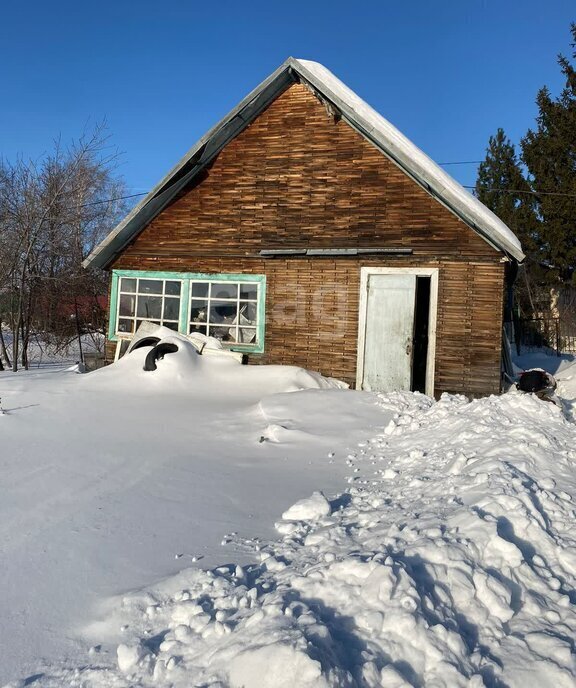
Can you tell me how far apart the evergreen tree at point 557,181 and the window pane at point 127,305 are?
21.7m

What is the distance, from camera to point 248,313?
11.1 metres

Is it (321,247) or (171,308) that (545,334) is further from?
(171,308)

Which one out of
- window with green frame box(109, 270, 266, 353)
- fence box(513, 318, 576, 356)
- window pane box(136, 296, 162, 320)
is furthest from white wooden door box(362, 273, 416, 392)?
fence box(513, 318, 576, 356)

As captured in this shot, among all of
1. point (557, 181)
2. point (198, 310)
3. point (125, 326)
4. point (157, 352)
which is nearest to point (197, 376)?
point (157, 352)

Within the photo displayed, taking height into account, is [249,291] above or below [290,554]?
above

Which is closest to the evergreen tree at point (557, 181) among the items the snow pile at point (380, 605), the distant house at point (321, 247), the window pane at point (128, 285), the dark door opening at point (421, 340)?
the dark door opening at point (421, 340)

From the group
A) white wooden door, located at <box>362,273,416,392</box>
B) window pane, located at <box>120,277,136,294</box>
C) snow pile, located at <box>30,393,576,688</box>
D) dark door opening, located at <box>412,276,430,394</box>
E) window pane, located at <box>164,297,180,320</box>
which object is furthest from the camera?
window pane, located at <box>120,277,136,294</box>

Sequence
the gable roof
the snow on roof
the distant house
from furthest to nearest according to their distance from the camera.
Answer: the distant house → the gable roof → the snow on roof

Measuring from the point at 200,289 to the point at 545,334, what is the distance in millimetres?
18345

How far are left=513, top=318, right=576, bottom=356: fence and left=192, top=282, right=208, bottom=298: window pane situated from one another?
625 inches

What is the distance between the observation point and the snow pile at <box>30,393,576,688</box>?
A: 2.09 meters

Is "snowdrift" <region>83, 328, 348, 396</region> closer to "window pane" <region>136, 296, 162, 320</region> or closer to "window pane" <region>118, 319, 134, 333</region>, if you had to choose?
"window pane" <region>136, 296, 162, 320</region>

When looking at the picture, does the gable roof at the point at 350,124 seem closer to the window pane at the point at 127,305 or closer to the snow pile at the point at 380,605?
the window pane at the point at 127,305

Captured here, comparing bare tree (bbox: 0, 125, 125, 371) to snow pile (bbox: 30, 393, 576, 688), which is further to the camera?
bare tree (bbox: 0, 125, 125, 371)
